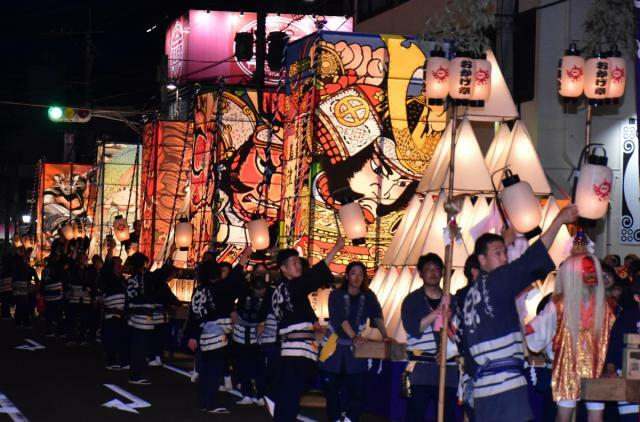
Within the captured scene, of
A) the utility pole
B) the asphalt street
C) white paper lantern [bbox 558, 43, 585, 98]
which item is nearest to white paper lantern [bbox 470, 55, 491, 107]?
white paper lantern [bbox 558, 43, 585, 98]

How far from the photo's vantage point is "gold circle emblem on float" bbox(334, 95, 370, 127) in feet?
65.8

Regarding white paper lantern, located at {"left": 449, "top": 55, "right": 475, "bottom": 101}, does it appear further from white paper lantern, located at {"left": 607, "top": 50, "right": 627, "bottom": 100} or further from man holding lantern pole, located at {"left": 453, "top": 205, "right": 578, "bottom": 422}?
man holding lantern pole, located at {"left": 453, "top": 205, "right": 578, "bottom": 422}

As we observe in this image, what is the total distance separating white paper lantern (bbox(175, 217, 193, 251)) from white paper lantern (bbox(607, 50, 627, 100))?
552 inches

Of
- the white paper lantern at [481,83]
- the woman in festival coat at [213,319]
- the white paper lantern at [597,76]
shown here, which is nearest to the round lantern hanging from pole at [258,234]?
the woman in festival coat at [213,319]

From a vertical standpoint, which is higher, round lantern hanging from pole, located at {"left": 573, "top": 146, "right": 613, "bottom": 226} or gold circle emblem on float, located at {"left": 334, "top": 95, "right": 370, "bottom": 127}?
gold circle emblem on float, located at {"left": 334, "top": 95, "right": 370, "bottom": 127}

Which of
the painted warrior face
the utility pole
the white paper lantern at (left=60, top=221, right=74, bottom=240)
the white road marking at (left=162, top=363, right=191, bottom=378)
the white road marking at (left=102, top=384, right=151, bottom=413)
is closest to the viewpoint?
the painted warrior face

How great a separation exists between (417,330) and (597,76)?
4.03 metres

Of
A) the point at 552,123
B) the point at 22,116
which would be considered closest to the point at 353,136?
the point at 552,123

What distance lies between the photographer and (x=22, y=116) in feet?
239

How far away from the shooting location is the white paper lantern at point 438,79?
14.3 m

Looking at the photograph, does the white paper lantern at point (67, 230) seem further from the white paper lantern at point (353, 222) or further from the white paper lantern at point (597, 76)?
the white paper lantern at point (597, 76)

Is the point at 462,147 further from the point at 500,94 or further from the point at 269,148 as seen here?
the point at 269,148

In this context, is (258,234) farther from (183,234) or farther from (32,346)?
(32,346)

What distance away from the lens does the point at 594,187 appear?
10.8 meters
